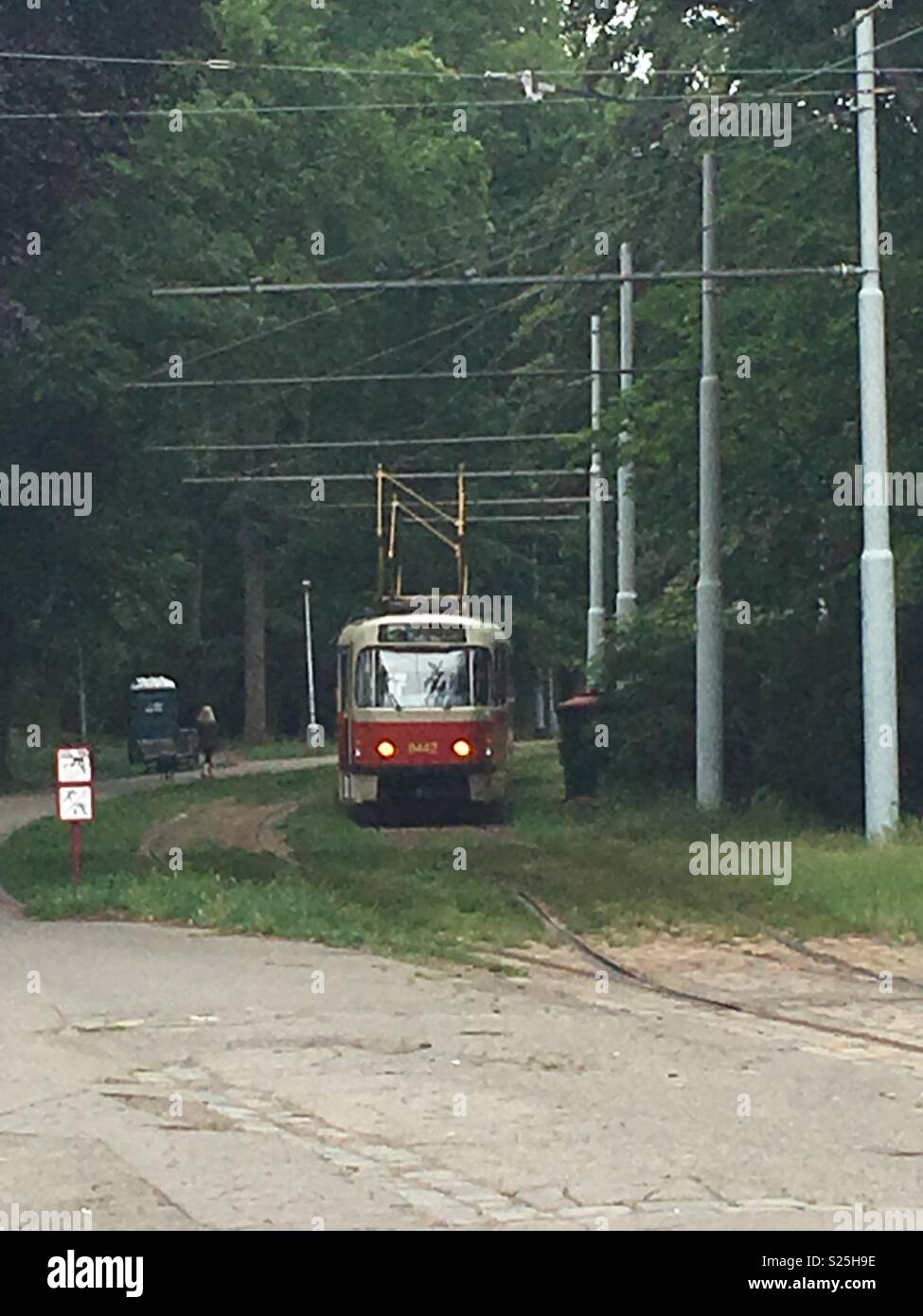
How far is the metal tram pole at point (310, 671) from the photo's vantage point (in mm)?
71438

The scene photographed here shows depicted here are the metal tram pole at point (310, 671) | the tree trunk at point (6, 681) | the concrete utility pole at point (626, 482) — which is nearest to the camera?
the concrete utility pole at point (626, 482)

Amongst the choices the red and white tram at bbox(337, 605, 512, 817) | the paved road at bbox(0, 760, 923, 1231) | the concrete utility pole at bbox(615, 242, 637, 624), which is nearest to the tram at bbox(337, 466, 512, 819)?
the red and white tram at bbox(337, 605, 512, 817)

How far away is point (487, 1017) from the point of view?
15.2m

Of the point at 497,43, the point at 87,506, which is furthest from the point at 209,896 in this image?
the point at 497,43

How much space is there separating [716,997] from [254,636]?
5519cm

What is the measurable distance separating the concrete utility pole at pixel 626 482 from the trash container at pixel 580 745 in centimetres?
173

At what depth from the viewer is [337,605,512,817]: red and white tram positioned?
3394 centimetres

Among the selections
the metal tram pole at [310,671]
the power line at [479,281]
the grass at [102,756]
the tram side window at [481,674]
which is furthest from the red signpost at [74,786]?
the metal tram pole at [310,671]

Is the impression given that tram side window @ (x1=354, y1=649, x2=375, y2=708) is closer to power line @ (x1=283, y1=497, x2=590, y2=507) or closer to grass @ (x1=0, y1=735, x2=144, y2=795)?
power line @ (x1=283, y1=497, x2=590, y2=507)

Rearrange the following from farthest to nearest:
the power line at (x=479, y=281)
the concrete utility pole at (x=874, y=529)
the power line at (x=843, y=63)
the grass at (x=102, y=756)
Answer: the grass at (x=102, y=756)
the power line at (x=843, y=63)
the concrete utility pole at (x=874, y=529)
the power line at (x=479, y=281)

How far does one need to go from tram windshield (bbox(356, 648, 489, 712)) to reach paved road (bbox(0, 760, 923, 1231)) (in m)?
16.2

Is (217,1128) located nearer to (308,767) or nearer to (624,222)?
(624,222)

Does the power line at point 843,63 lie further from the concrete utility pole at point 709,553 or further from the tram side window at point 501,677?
the tram side window at point 501,677

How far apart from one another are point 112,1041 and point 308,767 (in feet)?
130
